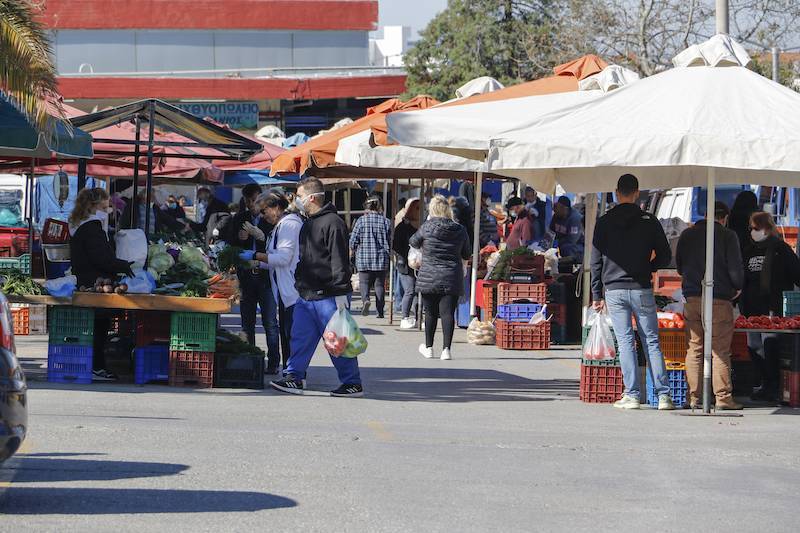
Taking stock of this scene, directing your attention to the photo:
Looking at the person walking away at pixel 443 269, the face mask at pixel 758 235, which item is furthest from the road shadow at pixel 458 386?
the face mask at pixel 758 235

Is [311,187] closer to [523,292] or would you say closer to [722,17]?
[523,292]

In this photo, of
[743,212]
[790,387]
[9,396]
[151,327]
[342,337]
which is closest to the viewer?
[9,396]

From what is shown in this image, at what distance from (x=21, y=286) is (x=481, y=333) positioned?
7232 millimetres

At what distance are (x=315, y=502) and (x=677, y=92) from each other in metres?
5.70

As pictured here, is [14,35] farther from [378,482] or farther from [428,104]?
[428,104]

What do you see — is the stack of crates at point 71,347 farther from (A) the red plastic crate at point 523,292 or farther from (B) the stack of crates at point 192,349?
(A) the red plastic crate at point 523,292

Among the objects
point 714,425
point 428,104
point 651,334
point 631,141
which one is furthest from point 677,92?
point 428,104

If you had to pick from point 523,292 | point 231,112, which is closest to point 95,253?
point 523,292

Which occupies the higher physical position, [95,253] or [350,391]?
[95,253]

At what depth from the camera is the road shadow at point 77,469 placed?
752 cm

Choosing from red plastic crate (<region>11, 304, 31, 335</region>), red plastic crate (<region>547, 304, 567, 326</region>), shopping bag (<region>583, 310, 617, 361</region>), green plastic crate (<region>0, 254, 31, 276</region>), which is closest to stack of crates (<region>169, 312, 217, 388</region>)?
shopping bag (<region>583, 310, 617, 361</region>)

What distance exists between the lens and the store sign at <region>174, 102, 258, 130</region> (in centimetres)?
4459

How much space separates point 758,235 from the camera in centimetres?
1306

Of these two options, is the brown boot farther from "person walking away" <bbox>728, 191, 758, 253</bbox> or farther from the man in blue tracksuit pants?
the man in blue tracksuit pants
